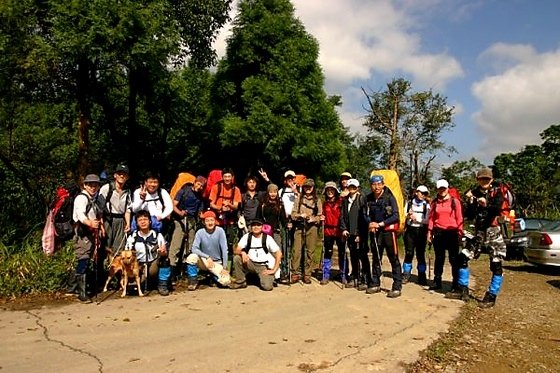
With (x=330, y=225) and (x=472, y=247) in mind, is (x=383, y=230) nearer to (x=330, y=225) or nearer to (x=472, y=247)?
→ (x=330, y=225)

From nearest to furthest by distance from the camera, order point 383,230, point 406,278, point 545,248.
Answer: point 383,230, point 406,278, point 545,248

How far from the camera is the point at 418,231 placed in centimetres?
938

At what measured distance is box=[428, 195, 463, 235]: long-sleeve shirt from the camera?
8.01m

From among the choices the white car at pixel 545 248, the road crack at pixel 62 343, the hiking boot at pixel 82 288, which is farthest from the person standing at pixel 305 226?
the white car at pixel 545 248

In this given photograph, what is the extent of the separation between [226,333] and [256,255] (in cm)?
266

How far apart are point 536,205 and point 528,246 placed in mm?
17956

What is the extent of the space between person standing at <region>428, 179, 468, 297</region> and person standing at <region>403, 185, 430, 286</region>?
87 centimetres

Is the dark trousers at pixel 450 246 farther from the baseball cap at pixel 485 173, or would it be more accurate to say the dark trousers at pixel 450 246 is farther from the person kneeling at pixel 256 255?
the person kneeling at pixel 256 255

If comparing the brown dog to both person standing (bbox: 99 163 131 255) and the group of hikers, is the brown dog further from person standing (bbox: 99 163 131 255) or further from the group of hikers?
person standing (bbox: 99 163 131 255)

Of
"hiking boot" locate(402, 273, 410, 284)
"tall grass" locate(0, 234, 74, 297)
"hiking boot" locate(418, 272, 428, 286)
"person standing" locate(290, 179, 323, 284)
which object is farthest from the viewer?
"hiking boot" locate(402, 273, 410, 284)

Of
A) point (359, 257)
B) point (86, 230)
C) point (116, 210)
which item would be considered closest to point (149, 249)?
point (116, 210)

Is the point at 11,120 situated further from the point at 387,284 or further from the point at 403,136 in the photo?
the point at 403,136

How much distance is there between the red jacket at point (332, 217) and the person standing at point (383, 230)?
2.34 ft

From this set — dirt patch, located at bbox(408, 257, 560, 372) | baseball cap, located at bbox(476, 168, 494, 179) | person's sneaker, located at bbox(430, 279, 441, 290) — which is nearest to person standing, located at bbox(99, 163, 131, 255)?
dirt patch, located at bbox(408, 257, 560, 372)
